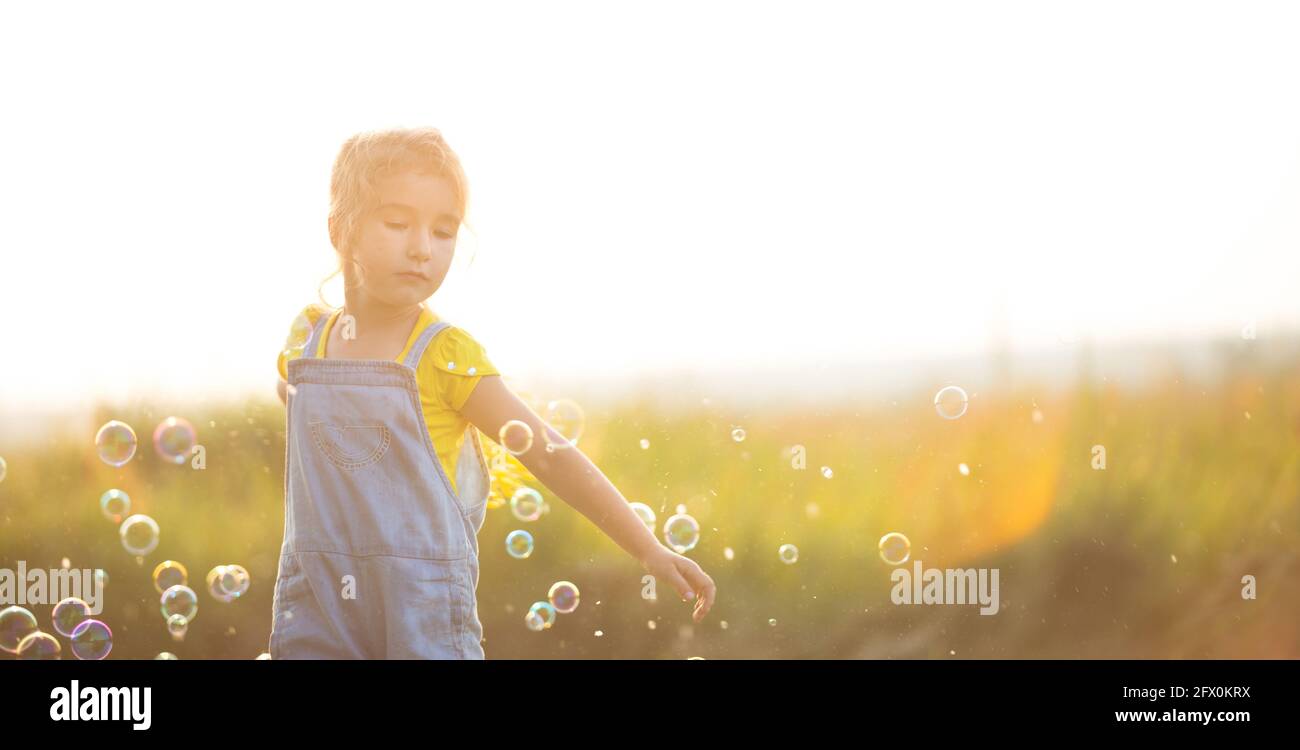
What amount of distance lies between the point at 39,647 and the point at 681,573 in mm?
1301

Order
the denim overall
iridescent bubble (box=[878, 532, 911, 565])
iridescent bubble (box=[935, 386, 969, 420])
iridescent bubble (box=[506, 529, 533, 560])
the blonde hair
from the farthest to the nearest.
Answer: iridescent bubble (box=[935, 386, 969, 420]), iridescent bubble (box=[878, 532, 911, 565]), iridescent bubble (box=[506, 529, 533, 560]), the blonde hair, the denim overall

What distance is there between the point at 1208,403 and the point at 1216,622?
22.5 inches

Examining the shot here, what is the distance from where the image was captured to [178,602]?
2.20 metres

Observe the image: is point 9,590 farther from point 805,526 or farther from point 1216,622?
point 1216,622

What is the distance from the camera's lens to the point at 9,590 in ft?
9.62

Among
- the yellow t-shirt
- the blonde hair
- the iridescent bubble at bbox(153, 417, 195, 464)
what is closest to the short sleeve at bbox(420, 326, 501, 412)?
the yellow t-shirt

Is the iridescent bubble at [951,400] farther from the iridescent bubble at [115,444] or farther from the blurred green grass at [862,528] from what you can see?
the iridescent bubble at [115,444]

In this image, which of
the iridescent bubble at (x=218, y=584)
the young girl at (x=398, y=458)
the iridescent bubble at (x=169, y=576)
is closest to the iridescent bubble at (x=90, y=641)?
the iridescent bubble at (x=169, y=576)

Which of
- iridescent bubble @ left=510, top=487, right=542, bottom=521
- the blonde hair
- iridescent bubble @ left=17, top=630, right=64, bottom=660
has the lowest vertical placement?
iridescent bubble @ left=17, top=630, right=64, bottom=660

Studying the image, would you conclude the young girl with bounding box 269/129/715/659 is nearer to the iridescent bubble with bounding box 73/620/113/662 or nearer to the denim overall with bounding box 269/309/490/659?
the denim overall with bounding box 269/309/490/659

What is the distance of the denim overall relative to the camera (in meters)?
1.76

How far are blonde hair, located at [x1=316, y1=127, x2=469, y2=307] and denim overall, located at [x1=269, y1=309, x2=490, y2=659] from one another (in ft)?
0.76

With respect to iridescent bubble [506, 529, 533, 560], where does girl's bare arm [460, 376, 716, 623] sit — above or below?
above

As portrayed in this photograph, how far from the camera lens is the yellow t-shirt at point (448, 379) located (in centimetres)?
184
